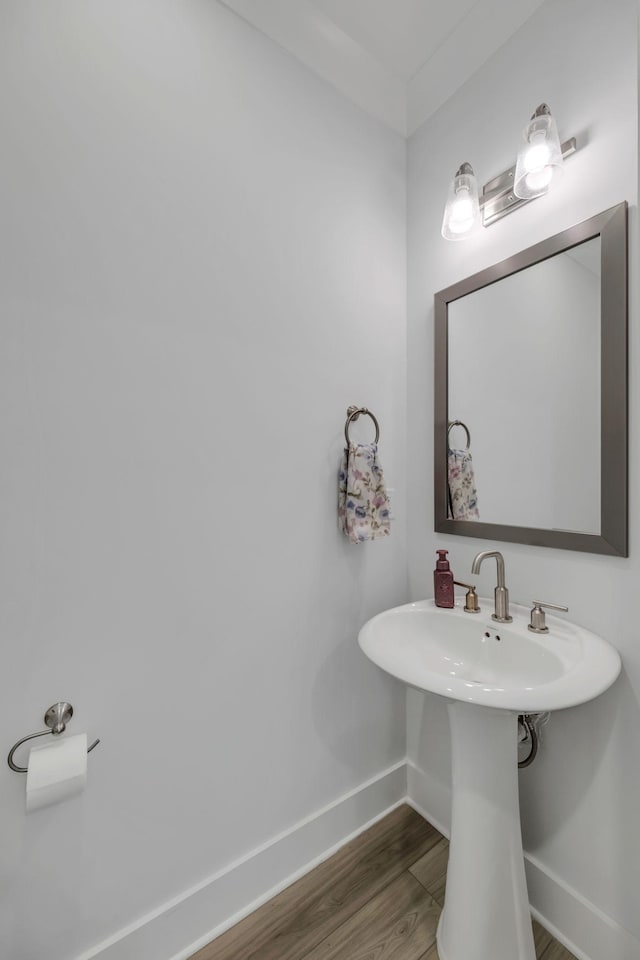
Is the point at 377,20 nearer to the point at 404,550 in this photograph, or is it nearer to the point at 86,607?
the point at 404,550

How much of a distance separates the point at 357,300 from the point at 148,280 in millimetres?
701

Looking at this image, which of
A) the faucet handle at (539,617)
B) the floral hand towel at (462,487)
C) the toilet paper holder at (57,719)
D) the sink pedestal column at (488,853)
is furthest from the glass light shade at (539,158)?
the toilet paper holder at (57,719)

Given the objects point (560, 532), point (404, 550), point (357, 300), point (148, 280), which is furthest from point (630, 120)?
point (404, 550)

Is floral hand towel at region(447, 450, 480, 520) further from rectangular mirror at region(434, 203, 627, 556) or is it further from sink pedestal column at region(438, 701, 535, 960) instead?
sink pedestal column at region(438, 701, 535, 960)

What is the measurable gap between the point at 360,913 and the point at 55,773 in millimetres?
957

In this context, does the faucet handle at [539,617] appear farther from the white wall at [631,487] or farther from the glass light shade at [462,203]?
the glass light shade at [462,203]

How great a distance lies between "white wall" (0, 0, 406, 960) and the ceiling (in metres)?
0.08

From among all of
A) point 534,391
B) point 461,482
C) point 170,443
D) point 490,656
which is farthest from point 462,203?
point 490,656

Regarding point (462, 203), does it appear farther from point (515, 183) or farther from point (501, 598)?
point (501, 598)

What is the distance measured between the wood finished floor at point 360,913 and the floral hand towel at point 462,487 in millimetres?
1101

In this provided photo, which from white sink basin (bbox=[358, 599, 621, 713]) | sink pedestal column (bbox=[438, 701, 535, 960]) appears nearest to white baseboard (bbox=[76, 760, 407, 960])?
sink pedestal column (bbox=[438, 701, 535, 960])

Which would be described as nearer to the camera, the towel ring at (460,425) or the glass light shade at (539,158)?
the glass light shade at (539,158)

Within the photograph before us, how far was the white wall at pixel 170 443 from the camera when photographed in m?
0.86

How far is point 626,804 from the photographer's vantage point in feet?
3.10
